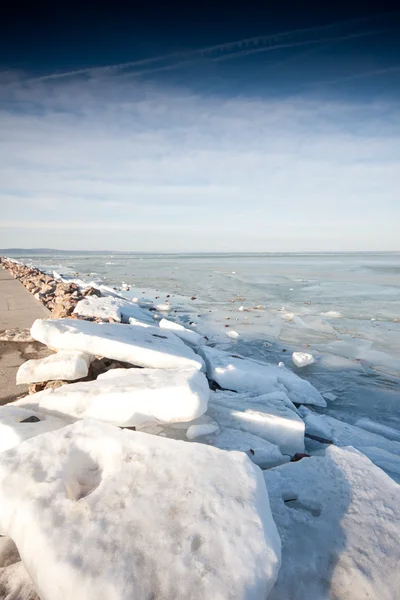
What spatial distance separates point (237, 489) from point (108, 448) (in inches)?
21.6

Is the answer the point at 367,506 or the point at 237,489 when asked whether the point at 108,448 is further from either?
the point at 367,506

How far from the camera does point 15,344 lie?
152 inches

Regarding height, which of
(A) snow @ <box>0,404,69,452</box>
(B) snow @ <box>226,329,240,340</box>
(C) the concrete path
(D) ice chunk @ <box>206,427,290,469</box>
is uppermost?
(A) snow @ <box>0,404,69,452</box>

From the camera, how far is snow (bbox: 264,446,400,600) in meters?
1.13

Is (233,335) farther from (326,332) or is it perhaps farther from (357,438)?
(357,438)

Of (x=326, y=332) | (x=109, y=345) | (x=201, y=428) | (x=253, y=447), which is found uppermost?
(x=109, y=345)

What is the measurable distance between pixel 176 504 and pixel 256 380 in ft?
7.09

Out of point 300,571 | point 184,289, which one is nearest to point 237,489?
point 300,571

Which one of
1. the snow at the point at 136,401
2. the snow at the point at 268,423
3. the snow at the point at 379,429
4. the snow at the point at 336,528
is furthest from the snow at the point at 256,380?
the snow at the point at 336,528

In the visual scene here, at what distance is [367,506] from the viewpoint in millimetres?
1456

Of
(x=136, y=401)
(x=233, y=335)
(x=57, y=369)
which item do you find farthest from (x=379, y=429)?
(x=233, y=335)

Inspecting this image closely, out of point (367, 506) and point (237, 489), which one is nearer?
point (237, 489)

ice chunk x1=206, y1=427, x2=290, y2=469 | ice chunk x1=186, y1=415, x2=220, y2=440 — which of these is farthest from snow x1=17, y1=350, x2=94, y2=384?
ice chunk x1=206, y1=427, x2=290, y2=469

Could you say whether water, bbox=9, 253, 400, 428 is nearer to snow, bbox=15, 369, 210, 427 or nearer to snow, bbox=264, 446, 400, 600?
snow, bbox=264, 446, 400, 600
